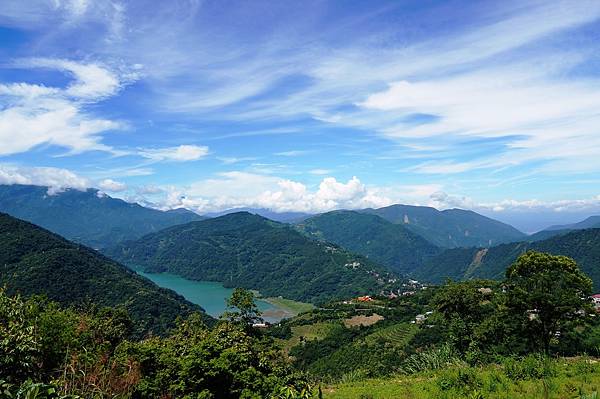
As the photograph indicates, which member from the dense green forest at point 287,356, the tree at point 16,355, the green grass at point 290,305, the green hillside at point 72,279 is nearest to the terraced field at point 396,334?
the dense green forest at point 287,356

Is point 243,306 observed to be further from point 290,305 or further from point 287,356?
point 290,305

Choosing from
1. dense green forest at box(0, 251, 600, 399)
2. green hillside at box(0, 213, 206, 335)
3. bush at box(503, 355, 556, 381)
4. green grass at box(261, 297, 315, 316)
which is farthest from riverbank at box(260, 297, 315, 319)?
bush at box(503, 355, 556, 381)

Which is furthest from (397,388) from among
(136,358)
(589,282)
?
(589,282)

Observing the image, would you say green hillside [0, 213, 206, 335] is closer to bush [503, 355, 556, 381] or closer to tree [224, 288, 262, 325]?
tree [224, 288, 262, 325]

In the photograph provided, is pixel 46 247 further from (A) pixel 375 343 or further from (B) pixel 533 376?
Answer: (B) pixel 533 376

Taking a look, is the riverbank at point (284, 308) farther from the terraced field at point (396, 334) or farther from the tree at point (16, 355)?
the tree at point (16, 355)

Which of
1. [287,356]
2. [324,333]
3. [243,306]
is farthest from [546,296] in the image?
[324,333]
